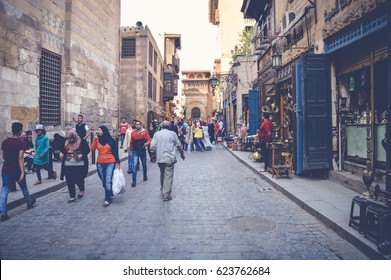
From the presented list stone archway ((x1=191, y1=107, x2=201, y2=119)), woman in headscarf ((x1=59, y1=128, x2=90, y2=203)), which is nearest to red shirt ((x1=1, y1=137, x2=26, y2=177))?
woman in headscarf ((x1=59, y1=128, x2=90, y2=203))

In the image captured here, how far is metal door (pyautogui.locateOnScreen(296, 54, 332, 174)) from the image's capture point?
7984mm

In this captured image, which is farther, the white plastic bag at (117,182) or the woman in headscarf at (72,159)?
the woman in headscarf at (72,159)

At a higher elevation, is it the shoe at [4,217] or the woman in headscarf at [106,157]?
the woman in headscarf at [106,157]

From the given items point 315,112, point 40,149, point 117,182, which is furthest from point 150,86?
point 117,182

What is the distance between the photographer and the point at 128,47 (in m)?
27.1

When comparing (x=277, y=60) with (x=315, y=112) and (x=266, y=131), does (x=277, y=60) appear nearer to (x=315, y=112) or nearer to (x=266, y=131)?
(x=266, y=131)

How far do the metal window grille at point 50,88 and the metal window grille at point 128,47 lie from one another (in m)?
14.5

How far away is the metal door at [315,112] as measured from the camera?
7.98 m

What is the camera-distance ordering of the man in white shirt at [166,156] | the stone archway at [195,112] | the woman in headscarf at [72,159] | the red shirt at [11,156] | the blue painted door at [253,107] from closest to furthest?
the red shirt at [11,156] → the woman in headscarf at [72,159] → the man in white shirt at [166,156] → the blue painted door at [253,107] → the stone archway at [195,112]

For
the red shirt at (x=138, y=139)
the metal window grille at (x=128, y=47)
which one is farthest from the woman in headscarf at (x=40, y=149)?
the metal window grille at (x=128, y=47)

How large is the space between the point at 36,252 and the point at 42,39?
10.4 m

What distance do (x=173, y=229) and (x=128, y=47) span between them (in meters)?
25.1

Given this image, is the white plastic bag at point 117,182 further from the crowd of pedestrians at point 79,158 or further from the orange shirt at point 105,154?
the orange shirt at point 105,154
